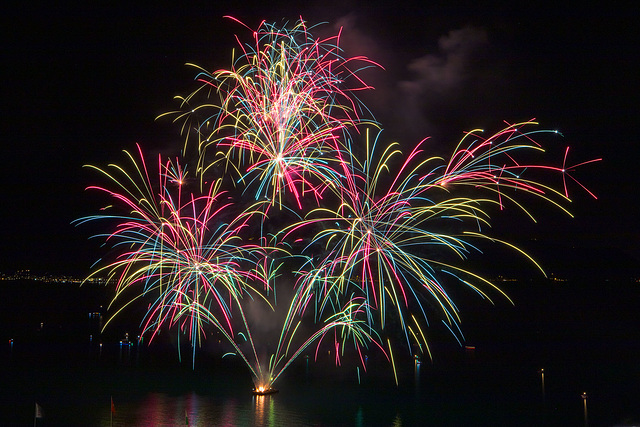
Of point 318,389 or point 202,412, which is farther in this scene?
point 318,389

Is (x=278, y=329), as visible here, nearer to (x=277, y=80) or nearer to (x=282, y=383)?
A: (x=282, y=383)

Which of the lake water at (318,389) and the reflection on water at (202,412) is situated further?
the lake water at (318,389)

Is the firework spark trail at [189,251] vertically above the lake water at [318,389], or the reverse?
the firework spark trail at [189,251]

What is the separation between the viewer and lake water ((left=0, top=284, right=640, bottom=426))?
2728cm

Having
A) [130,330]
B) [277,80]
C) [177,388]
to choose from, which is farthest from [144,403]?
[130,330]

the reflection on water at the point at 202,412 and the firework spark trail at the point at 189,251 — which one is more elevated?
the firework spark trail at the point at 189,251

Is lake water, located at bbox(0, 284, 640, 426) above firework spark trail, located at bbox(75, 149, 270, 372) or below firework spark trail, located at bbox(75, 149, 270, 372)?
below

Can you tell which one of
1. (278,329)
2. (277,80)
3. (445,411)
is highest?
(277,80)

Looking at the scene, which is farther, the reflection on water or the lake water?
the lake water

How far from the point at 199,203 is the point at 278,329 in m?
14.2

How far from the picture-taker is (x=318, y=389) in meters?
35.0

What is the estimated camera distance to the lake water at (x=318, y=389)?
2728 cm

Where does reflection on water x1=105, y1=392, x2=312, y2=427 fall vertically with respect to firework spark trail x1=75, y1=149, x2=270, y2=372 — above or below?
below

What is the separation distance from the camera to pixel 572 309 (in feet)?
399
